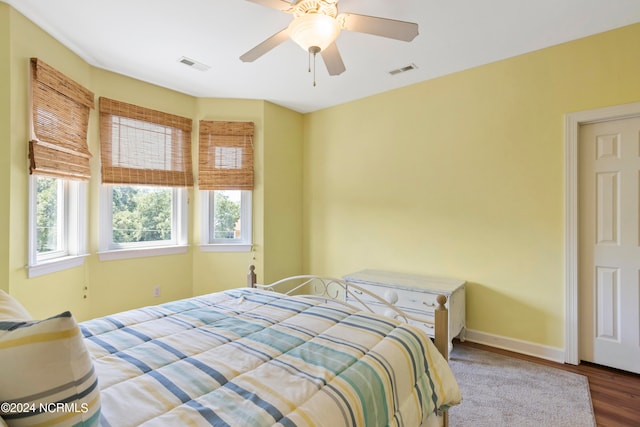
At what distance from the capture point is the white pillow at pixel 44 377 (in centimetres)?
66

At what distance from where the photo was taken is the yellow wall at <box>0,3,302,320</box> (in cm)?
209

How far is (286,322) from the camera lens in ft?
5.32

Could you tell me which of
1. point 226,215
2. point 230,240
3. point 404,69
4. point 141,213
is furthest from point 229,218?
point 404,69

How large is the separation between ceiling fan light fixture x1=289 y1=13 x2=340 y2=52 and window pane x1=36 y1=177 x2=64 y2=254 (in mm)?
2321

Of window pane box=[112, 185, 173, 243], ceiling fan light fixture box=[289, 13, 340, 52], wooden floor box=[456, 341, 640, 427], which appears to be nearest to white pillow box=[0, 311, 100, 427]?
ceiling fan light fixture box=[289, 13, 340, 52]

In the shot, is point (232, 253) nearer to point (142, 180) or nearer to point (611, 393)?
point (142, 180)

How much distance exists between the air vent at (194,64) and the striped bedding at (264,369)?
2.20 metres

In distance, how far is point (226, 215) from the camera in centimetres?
376

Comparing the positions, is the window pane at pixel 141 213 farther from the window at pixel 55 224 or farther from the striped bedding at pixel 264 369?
the striped bedding at pixel 264 369

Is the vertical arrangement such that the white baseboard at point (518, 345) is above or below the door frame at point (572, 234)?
below

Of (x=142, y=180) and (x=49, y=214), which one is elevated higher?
(x=142, y=180)

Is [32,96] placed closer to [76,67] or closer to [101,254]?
[76,67]

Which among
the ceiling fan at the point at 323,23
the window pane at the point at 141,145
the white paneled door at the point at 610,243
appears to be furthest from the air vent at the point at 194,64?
the white paneled door at the point at 610,243

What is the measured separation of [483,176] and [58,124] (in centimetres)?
369
